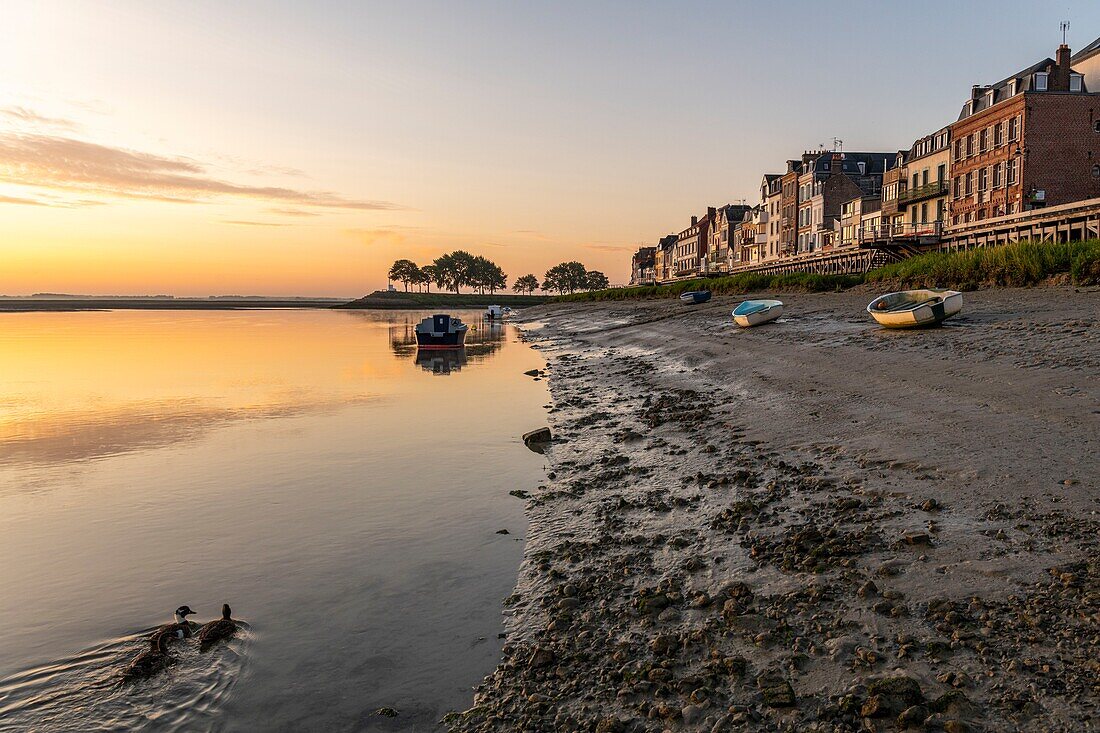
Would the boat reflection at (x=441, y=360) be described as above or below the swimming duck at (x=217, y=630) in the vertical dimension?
below

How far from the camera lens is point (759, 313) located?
27203 millimetres

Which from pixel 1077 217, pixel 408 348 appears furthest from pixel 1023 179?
pixel 408 348

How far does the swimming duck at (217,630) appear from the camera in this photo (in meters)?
6.05

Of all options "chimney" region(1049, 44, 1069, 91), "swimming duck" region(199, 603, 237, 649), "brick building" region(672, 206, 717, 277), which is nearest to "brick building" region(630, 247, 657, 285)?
"brick building" region(672, 206, 717, 277)

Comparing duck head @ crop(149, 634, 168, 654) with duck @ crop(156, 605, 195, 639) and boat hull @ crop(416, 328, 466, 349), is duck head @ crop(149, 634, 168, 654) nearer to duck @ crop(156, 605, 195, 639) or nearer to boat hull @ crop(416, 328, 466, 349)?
duck @ crop(156, 605, 195, 639)

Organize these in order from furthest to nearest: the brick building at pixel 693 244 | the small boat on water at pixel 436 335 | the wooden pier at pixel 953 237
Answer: the brick building at pixel 693 244 < the small boat on water at pixel 436 335 < the wooden pier at pixel 953 237

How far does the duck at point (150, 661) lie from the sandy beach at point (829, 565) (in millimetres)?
2935

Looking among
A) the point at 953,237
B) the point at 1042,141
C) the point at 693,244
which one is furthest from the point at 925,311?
the point at 693,244

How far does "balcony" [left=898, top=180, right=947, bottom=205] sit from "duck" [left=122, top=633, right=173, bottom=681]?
69.2m

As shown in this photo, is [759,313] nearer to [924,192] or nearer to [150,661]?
[150,661]

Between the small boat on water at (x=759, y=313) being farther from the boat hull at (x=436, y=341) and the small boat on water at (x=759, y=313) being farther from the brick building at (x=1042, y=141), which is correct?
the brick building at (x=1042, y=141)

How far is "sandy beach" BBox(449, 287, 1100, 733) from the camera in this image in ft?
14.3

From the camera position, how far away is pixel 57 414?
18938 millimetres

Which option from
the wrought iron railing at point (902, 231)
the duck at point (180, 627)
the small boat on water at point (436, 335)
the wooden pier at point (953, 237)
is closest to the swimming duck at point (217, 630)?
→ the duck at point (180, 627)
